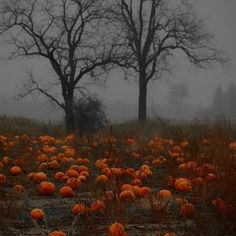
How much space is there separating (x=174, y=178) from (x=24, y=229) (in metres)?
2.33

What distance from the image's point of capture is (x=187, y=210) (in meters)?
4.44

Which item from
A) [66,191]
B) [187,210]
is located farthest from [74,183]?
[187,210]

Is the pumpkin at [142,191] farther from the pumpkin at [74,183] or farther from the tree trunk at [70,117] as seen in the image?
the tree trunk at [70,117]

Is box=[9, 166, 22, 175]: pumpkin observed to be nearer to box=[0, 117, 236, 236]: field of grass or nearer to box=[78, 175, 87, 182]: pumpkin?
box=[0, 117, 236, 236]: field of grass

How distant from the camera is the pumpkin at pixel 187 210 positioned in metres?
4.41

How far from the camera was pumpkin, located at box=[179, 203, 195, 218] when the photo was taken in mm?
4412

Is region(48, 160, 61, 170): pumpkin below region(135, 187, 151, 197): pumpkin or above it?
above

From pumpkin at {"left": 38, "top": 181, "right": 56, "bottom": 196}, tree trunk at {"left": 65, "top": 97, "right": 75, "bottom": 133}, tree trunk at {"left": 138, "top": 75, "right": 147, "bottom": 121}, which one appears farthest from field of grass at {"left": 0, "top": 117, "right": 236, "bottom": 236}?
tree trunk at {"left": 138, "top": 75, "right": 147, "bottom": 121}

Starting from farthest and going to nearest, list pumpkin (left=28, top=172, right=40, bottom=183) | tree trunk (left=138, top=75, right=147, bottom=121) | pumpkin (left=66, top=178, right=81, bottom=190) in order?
tree trunk (left=138, top=75, right=147, bottom=121) < pumpkin (left=28, top=172, right=40, bottom=183) < pumpkin (left=66, top=178, right=81, bottom=190)

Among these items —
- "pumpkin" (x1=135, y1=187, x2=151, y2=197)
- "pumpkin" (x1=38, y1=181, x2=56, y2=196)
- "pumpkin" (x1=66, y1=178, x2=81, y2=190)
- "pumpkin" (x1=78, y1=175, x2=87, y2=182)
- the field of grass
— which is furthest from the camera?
"pumpkin" (x1=78, y1=175, x2=87, y2=182)

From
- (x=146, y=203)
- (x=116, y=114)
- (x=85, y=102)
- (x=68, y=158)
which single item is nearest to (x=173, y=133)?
(x=68, y=158)

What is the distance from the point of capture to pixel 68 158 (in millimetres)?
8695

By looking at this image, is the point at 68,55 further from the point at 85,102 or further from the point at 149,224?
the point at 149,224

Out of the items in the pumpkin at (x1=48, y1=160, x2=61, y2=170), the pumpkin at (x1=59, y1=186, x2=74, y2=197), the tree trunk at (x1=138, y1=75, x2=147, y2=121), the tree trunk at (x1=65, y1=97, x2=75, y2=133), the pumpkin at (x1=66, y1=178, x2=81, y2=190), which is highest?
the tree trunk at (x1=138, y1=75, x2=147, y2=121)
